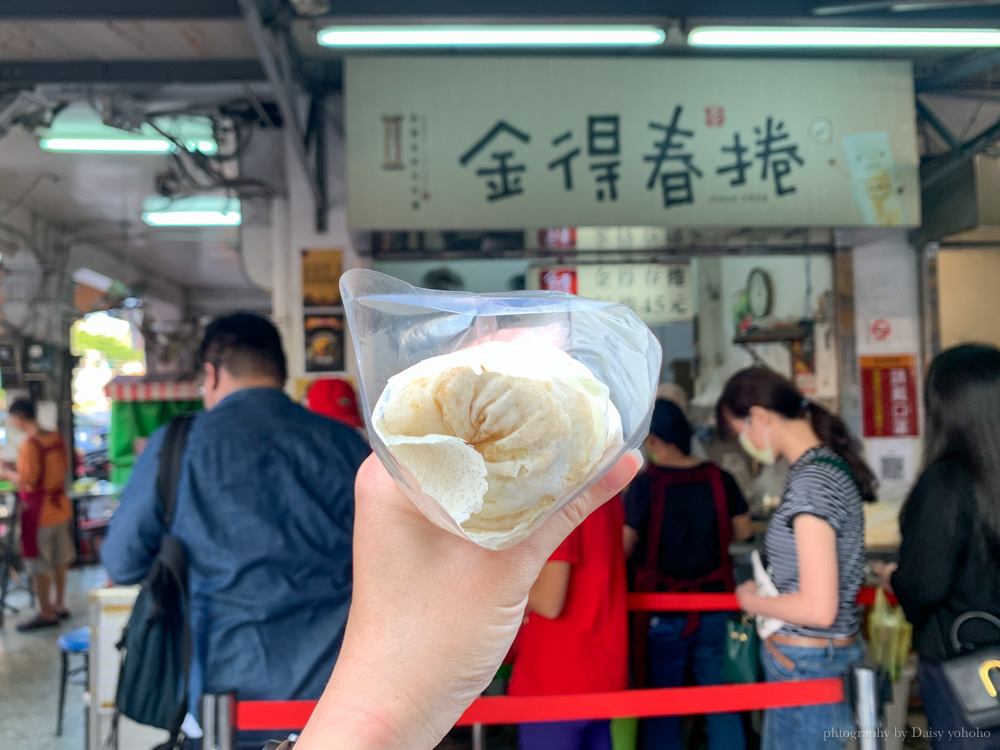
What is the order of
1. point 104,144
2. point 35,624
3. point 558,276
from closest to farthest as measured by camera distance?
point 104,144 → point 558,276 → point 35,624

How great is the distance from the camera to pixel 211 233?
9.62 meters

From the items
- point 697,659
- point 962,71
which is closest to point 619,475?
point 697,659

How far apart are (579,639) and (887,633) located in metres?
1.93

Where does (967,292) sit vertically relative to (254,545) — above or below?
above

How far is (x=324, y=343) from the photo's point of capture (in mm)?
4906

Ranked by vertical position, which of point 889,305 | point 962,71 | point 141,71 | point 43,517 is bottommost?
point 43,517

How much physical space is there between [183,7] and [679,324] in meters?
3.84

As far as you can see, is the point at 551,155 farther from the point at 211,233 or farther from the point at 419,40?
the point at 211,233

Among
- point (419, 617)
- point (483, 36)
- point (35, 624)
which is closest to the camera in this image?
point (419, 617)

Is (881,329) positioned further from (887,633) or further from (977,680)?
(977,680)

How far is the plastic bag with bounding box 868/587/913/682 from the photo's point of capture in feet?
11.2

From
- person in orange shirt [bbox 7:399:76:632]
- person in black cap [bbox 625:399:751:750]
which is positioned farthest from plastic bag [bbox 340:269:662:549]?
person in orange shirt [bbox 7:399:76:632]

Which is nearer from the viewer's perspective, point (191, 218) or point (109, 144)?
point (109, 144)

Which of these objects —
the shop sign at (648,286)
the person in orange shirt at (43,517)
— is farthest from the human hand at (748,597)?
the person in orange shirt at (43,517)
